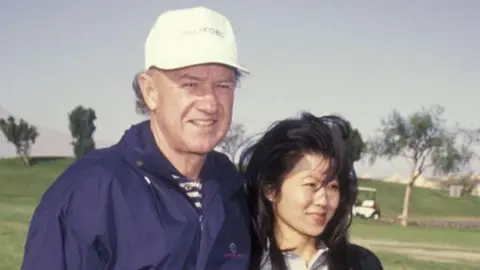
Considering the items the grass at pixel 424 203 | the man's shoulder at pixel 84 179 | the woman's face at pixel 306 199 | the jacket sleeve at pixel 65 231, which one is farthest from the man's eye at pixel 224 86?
the grass at pixel 424 203

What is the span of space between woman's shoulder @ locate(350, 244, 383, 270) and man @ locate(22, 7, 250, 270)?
2.24 ft

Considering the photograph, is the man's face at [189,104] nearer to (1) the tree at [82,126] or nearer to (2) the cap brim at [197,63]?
(2) the cap brim at [197,63]

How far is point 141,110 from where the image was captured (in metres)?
3.12

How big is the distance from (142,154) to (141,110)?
35 cm

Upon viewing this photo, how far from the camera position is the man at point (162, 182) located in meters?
2.55

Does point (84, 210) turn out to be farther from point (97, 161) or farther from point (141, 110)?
point (141, 110)

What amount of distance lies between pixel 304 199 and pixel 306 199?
1 centimetres

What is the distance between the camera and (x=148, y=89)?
9.50 ft

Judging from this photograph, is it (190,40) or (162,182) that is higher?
(190,40)

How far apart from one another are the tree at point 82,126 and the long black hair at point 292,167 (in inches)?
3044

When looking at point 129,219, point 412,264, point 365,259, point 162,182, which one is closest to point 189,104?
point 162,182

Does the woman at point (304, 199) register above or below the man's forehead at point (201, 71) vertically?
below

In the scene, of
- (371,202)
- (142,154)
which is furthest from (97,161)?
(371,202)

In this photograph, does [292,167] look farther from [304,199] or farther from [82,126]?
[82,126]
